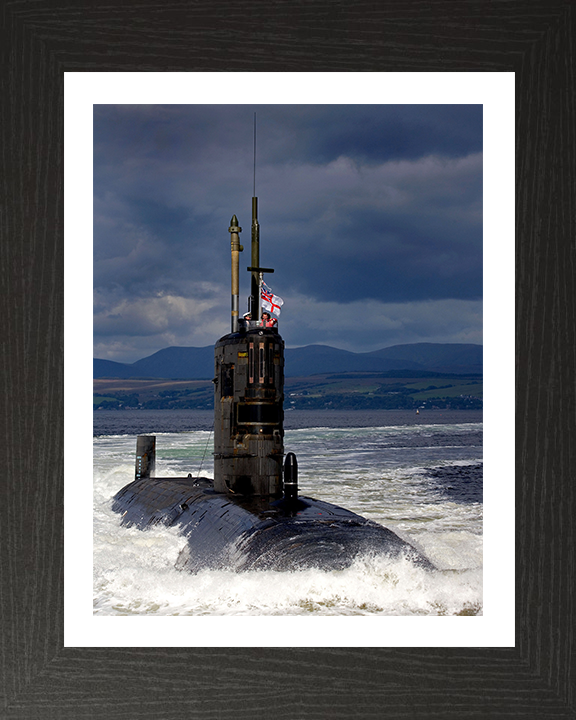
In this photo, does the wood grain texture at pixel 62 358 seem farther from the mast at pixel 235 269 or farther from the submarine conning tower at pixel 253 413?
the mast at pixel 235 269

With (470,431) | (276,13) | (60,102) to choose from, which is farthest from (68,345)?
(470,431)

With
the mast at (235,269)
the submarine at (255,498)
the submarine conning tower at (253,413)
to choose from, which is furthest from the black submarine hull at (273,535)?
the mast at (235,269)

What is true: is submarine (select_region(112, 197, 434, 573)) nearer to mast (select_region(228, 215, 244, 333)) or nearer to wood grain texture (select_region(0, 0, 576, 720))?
mast (select_region(228, 215, 244, 333))

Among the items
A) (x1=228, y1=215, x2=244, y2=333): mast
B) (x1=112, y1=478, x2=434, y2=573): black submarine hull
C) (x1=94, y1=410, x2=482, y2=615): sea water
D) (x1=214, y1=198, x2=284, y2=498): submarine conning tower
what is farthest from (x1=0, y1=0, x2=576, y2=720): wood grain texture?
(x1=228, y1=215, x2=244, y2=333): mast

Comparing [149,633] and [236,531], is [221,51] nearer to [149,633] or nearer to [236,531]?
[149,633]

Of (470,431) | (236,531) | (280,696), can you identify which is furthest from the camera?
(470,431)

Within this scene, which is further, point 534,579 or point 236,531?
point 236,531

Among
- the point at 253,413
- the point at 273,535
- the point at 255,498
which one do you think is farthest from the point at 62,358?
the point at 255,498
